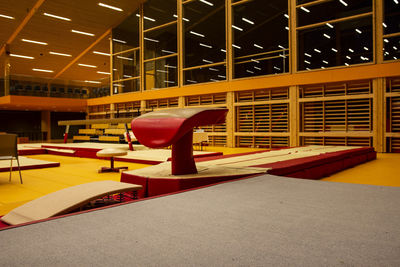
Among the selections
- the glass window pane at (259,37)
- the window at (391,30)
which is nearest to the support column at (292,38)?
the glass window pane at (259,37)

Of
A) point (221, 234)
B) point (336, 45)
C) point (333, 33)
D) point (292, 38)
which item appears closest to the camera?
point (221, 234)

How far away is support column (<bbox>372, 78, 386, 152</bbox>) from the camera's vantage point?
829 cm

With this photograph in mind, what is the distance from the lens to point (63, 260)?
115 cm

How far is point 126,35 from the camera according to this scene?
15.4m

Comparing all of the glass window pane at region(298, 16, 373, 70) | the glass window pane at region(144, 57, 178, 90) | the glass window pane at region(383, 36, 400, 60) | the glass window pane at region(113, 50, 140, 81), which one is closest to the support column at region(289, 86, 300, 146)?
the glass window pane at region(298, 16, 373, 70)

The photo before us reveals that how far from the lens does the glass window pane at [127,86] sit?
14.8 m

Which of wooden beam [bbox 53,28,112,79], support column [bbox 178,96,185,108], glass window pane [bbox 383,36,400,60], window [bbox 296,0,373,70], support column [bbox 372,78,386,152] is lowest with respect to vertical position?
support column [bbox 372,78,386,152]

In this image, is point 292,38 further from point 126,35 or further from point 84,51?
point 84,51

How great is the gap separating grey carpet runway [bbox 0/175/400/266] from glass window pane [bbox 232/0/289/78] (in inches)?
357

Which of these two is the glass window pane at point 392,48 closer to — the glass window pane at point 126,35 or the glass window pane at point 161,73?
the glass window pane at point 161,73

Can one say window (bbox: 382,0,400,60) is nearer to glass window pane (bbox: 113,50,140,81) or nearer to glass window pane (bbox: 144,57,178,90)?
glass window pane (bbox: 144,57,178,90)

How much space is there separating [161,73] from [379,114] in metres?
9.05

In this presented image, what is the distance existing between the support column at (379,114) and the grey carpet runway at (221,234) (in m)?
7.19

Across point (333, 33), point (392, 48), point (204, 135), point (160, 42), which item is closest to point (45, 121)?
point (160, 42)
